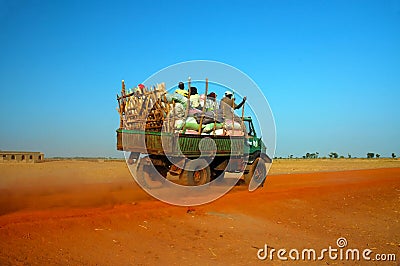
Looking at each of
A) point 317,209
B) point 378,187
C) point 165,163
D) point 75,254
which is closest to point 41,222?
point 75,254

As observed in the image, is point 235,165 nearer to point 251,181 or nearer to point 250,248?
point 251,181

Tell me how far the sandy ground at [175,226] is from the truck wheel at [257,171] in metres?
1.78

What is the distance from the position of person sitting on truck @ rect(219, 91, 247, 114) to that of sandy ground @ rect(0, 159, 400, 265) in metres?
3.08

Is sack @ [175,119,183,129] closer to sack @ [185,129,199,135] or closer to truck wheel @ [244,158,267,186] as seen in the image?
sack @ [185,129,199,135]

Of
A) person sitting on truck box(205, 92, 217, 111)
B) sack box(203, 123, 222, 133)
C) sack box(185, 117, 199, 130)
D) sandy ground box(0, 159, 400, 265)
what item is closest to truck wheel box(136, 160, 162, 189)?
sandy ground box(0, 159, 400, 265)

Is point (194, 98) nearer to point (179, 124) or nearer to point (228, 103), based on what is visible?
point (179, 124)

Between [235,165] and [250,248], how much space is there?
7291 mm

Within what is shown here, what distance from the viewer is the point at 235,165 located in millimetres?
13664

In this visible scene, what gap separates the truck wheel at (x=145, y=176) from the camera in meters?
12.6

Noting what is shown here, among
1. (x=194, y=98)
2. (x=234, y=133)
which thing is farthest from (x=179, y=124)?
(x=234, y=133)

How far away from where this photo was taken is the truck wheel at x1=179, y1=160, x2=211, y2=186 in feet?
38.4

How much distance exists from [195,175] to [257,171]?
2.95m

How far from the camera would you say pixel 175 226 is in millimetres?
7473

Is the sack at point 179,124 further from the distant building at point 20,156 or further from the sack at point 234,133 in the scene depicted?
the distant building at point 20,156
